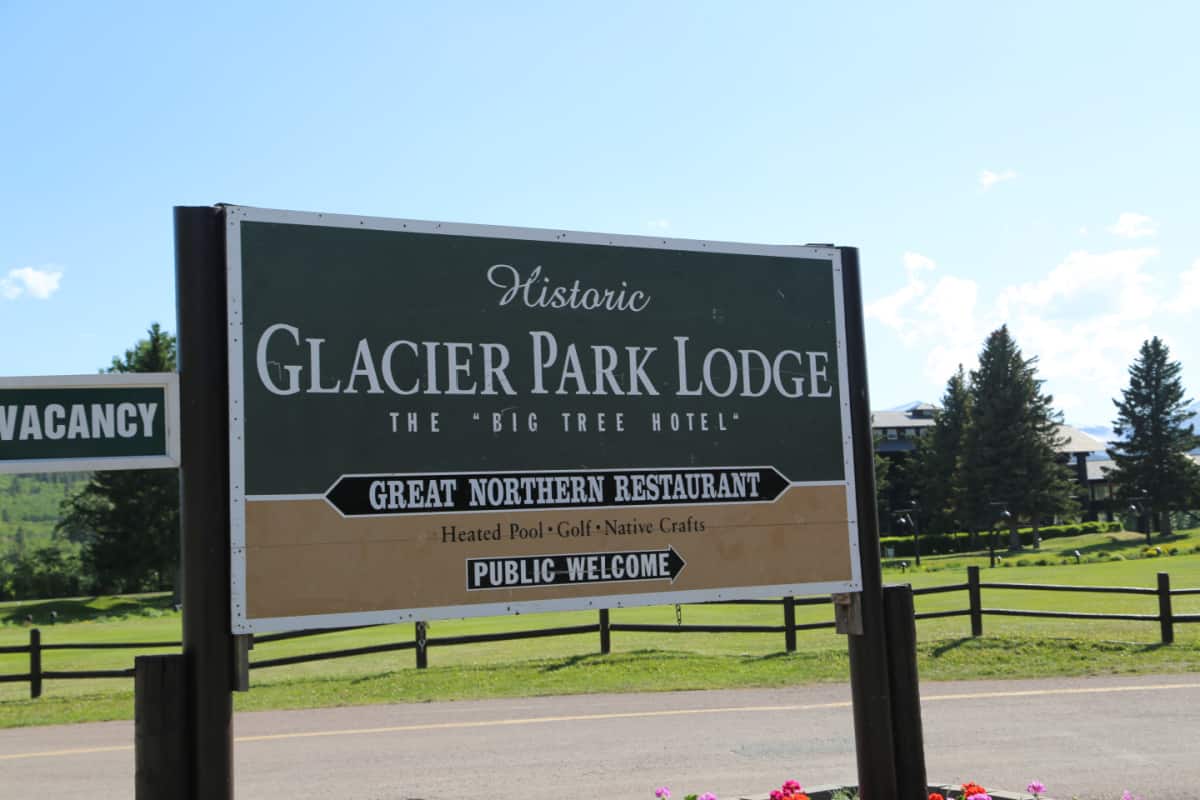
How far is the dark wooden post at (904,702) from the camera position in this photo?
18.9 ft

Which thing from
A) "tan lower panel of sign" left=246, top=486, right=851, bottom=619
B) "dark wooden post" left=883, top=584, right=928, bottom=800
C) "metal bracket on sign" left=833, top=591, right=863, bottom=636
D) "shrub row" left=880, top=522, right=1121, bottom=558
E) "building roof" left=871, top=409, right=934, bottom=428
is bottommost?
"shrub row" left=880, top=522, right=1121, bottom=558

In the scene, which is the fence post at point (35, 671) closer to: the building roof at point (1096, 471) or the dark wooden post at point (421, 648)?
the dark wooden post at point (421, 648)

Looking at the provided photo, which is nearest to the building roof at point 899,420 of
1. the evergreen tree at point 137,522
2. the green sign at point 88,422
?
the evergreen tree at point 137,522

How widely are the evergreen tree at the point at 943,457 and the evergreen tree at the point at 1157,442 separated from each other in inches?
432

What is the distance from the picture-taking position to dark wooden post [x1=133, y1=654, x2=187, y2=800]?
4414 millimetres

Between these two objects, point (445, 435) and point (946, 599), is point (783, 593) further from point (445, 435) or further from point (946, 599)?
point (946, 599)

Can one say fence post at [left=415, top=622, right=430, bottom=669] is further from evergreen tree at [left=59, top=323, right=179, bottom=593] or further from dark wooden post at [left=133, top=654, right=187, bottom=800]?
evergreen tree at [left=59, top=323, right=179, bottom=593]

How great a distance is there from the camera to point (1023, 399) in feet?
245

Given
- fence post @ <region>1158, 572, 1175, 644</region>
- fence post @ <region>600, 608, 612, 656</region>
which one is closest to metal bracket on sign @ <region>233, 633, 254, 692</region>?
fence post @ <region>600, 608, 612, 656</region>

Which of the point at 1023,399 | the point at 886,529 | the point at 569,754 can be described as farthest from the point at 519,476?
the point at 886,529

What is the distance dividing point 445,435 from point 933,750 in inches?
261

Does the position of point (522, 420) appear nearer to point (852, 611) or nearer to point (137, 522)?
point (852, 611)

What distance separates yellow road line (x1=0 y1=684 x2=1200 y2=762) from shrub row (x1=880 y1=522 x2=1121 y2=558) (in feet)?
196

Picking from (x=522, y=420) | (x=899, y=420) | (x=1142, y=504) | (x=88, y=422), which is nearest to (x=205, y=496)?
(x=88, y=422)
